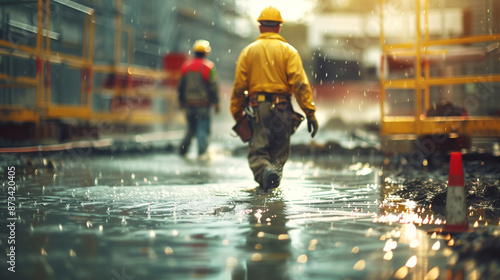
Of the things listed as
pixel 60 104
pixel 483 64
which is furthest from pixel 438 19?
pixel 60 104

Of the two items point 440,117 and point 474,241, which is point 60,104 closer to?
point 440,117

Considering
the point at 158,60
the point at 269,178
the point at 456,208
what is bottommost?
the point at 456,208

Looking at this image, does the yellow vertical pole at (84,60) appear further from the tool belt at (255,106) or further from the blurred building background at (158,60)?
the tool belt at (255,106)

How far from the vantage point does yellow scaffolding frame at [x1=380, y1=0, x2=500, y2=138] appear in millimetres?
10430

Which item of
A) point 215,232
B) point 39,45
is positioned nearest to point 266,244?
point 215,232

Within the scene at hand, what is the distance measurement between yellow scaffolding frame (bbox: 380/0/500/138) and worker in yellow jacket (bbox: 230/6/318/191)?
334 cm

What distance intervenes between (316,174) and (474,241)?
562 centimetres

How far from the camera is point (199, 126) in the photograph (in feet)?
44.7

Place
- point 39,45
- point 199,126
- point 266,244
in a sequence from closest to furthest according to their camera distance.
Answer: point 266,244 < point 39,45 < point 199,126

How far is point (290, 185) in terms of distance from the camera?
8.18 meters

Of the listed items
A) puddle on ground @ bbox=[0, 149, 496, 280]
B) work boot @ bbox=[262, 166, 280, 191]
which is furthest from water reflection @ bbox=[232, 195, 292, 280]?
work boot @ bbox=[262, 166, 280, 191]

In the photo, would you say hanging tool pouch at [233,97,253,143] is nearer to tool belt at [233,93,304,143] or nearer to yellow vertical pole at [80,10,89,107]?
tool belt at [233,93,304,143]

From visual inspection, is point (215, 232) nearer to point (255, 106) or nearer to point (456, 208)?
point (456, 208)

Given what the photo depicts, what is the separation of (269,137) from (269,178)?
0.71 m
